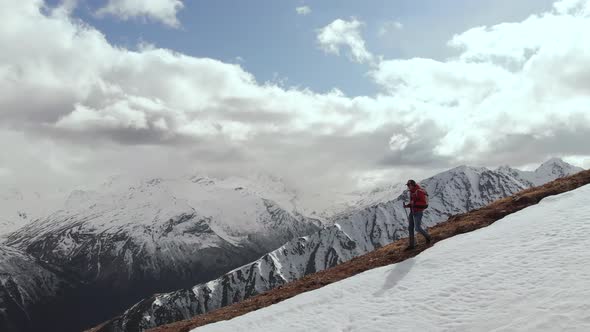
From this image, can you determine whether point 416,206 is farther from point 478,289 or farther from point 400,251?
point 478,289

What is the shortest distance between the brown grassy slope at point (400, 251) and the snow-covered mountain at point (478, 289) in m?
1.69

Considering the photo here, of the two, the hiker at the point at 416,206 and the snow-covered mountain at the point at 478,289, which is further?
the hiker at the point at 416,206

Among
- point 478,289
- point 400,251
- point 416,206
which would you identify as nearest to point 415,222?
point 416,206

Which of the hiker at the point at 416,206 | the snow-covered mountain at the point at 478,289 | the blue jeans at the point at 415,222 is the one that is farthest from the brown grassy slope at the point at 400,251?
the snow-covered mountain at the point at 478,289

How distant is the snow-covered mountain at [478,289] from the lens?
14016 millimetres

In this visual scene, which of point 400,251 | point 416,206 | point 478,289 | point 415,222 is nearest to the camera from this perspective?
point 478,289

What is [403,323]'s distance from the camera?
16594mm

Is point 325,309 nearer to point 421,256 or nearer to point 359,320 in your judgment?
point 359,320

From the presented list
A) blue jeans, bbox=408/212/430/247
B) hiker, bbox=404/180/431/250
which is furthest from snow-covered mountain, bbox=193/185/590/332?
hiker, bbox=404/180/431/250

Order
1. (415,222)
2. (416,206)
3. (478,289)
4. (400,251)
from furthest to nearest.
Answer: (400,251) < (415,222) < (416,206) < (478,289)

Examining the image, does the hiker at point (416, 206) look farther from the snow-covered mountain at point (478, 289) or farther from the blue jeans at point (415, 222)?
the snow-covered mountain at point (478, 289)

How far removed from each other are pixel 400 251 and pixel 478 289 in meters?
10.4

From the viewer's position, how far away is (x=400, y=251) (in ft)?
90.3

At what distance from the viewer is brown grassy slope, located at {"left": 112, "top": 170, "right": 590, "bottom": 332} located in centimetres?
2720
